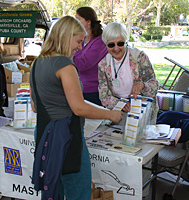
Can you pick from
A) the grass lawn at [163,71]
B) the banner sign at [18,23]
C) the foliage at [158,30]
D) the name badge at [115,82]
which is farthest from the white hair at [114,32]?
the foliage at [158,30]

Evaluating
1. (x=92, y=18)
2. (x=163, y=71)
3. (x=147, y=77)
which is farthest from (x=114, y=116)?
(x=163, y=71)

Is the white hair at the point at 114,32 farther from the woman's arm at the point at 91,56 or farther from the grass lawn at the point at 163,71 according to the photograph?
the grass lawn at the point at 163,71

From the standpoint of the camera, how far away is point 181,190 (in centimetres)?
293

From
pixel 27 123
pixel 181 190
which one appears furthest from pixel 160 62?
pixel 27 123

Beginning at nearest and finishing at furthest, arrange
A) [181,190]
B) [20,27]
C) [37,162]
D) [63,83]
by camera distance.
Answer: [63,83] < [37,162] < [181,190] < [20,27]

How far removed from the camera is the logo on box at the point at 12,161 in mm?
2326

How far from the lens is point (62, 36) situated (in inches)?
59.4

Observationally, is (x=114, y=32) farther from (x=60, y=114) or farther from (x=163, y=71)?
(x=163, y=71)

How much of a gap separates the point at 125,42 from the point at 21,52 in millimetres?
5120

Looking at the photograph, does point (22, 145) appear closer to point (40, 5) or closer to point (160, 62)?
point (40, 5)

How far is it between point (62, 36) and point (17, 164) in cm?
125

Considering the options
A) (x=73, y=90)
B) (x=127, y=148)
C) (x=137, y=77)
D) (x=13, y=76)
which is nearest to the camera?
(x=73, y=90)

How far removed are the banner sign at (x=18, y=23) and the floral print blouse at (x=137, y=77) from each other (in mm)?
2718

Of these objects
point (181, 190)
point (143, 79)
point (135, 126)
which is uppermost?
point (143, 79)
